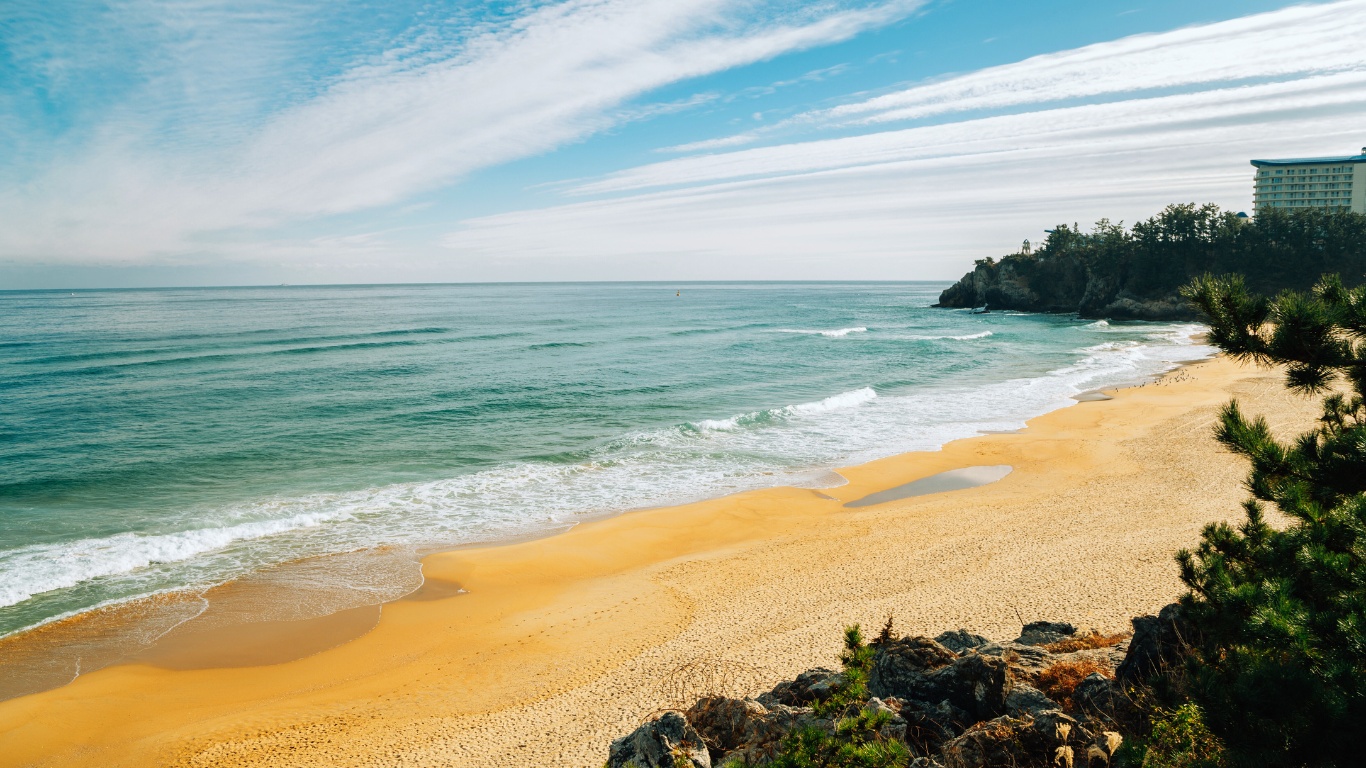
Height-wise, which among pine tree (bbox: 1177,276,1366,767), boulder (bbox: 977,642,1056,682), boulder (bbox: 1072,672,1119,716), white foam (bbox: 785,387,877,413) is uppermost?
pine tree (bbox: 1177,276,1366,767)

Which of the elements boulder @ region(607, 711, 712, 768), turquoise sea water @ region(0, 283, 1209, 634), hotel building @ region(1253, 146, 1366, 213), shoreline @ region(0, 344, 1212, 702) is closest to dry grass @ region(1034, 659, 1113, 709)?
boulder @ region(607, 711, 712, 768)

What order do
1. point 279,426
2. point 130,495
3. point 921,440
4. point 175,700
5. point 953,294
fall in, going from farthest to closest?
point 953,294 < point 279,426 < point 921,440 < point 130,495 < point 175,700

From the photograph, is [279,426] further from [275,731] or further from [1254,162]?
[1254,162]

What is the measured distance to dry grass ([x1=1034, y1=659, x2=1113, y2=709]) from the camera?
6.16 metres

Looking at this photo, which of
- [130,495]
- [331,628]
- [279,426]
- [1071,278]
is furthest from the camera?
[1071,278]

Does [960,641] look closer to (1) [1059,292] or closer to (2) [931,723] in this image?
(2) [931,723]

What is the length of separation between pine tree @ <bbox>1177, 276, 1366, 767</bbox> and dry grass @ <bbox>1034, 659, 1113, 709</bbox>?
3.17 ft

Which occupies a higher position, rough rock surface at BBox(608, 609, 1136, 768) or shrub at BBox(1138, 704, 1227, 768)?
shrub at BBox(1138, 704, 1227, 768)

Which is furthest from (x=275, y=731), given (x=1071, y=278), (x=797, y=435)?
(x=1071, y=278)

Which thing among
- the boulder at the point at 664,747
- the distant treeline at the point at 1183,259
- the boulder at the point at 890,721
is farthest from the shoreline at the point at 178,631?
the distant treeline at the point at 1183,259

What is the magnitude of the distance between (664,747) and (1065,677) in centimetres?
369

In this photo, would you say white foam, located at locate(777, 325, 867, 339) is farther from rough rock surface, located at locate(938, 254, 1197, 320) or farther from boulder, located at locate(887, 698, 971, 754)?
boulder, located at locate(887, 698, 971, 754)

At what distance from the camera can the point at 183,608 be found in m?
13.1

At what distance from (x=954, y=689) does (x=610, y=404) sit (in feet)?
83.9
